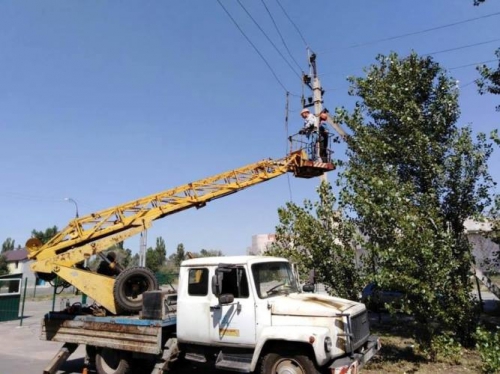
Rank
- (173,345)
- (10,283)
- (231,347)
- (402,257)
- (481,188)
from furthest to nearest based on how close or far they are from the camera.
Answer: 1. (10,283)
2. (481,188)
3. (402,257)
4. (173,345)
5. (231,347)

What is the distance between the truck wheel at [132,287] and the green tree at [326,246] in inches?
151

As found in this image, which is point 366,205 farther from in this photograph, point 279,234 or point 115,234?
point 115,234

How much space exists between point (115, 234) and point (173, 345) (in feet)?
10.9

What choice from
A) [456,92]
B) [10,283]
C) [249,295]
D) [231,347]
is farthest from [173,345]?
[10,283]

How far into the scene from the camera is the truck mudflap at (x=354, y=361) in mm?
5738

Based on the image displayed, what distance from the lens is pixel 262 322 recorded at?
652 cm

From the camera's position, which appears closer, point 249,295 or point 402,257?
point 249,295

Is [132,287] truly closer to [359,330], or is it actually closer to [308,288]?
[308,288]

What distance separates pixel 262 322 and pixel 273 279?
94 centimetres

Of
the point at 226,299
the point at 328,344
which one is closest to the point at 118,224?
the point at 226,299

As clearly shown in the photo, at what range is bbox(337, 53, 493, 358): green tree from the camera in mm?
8547

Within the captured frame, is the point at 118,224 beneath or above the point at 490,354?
above

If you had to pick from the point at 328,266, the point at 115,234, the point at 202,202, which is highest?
the point at 202,202

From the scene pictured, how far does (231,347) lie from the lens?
6.87 meters
